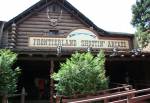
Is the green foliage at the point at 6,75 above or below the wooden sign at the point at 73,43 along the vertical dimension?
below

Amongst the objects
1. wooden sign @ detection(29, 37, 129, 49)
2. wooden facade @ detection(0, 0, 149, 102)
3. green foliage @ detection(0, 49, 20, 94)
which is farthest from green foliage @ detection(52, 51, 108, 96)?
wooden facade @ detection(0, 0, 149, 102)

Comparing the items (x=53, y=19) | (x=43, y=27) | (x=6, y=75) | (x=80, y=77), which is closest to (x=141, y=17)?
(x=53, y=19)

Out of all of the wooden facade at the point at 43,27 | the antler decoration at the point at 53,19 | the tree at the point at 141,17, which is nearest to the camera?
the wooden facade at the point at 43,27

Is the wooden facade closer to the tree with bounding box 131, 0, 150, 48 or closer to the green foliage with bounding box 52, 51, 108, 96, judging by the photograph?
the green foliage with bounding box 52, 51, 108, 96

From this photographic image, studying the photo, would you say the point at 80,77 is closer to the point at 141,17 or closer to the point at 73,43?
the point at 73,43

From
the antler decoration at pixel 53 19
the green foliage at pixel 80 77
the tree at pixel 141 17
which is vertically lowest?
the green foliage at pixel 80 77

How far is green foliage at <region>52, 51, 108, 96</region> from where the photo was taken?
37.3 ft

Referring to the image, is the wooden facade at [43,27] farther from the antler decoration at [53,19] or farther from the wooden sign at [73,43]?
the wooden sign at [73,43]

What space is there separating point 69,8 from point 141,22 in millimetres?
13826

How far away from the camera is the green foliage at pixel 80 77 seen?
11.4 metres

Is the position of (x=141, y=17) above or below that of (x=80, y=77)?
above

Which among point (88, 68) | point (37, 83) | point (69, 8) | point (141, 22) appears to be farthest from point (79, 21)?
point (141, 22)

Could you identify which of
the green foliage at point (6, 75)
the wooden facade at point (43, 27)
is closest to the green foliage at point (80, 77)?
the green foliage at point (6, 75)

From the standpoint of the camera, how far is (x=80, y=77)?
11.4 meters
